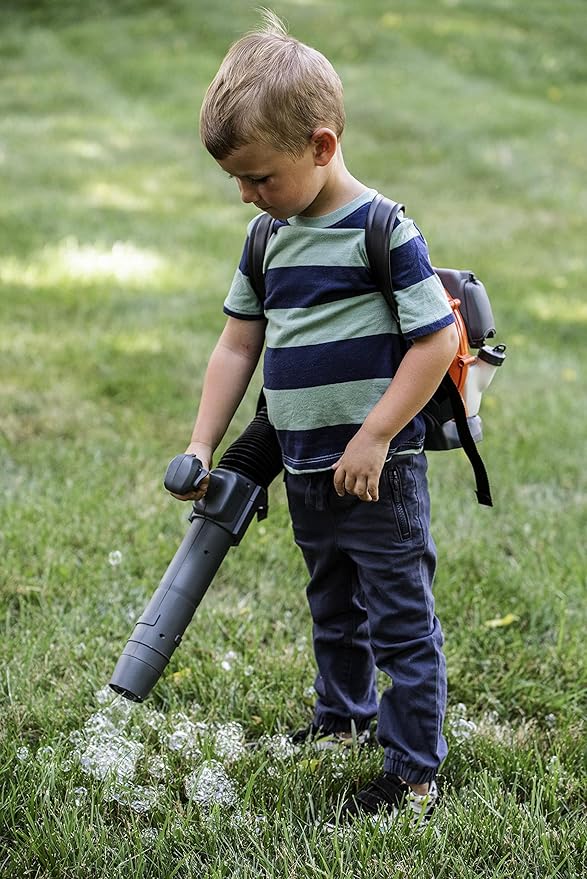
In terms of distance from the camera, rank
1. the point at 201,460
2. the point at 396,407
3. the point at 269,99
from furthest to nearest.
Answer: the point at 201,460, the point at 396,407, the point at 269,99

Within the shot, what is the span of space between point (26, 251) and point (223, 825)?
4.95 metres

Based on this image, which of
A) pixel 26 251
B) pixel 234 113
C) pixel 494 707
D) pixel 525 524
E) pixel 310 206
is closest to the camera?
pixel 234 113

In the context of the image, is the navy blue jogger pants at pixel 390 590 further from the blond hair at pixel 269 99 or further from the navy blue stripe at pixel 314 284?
the blond hair at pixel 269 99

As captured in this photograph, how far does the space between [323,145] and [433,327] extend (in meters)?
0.39

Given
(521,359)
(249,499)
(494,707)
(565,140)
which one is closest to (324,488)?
(249,499)

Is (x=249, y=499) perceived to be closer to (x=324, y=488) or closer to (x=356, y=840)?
(x=324, y=488)

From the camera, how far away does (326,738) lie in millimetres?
2455

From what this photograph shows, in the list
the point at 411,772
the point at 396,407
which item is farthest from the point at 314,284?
the point at 411,772

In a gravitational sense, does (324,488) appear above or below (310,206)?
below

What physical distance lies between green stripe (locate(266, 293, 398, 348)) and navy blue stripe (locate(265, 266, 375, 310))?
1 cm

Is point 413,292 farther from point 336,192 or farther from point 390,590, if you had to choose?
point 390,590

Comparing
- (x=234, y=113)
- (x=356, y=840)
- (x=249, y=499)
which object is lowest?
(x=356, y=840)

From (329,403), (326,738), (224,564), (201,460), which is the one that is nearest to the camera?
(329,403)

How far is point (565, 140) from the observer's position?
1059 cm
